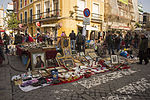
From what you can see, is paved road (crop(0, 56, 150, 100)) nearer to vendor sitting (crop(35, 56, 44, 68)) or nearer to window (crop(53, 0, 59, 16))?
vendor sitting (crop(35, 56, 44, 68))

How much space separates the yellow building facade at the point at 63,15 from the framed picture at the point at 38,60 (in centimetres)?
1314

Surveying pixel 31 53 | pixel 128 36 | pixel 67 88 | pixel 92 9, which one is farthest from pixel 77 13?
pixel 67 88

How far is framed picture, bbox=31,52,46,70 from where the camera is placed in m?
5.59

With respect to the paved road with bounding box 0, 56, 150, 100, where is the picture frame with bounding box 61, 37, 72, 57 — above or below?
above

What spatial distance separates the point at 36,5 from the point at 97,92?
23.1 metres

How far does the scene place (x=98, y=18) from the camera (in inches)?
893

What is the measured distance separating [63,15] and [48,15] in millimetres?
3492

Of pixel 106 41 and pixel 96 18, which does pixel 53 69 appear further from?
pixel 96 18

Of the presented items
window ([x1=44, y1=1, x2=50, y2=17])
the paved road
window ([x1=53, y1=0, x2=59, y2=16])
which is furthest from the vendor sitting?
window ([x1=44, y1=1, x2=50, y2=17])

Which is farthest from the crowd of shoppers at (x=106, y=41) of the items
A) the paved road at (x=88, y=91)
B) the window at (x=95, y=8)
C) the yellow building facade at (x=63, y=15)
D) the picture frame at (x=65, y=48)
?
the window at (x=95, y=8)

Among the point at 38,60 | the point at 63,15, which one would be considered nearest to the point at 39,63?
the point at 38,60

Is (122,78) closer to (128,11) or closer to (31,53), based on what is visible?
(31,53)

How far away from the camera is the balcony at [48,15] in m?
19.4

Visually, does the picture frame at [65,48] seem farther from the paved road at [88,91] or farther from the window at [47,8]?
the window at [47,8]
